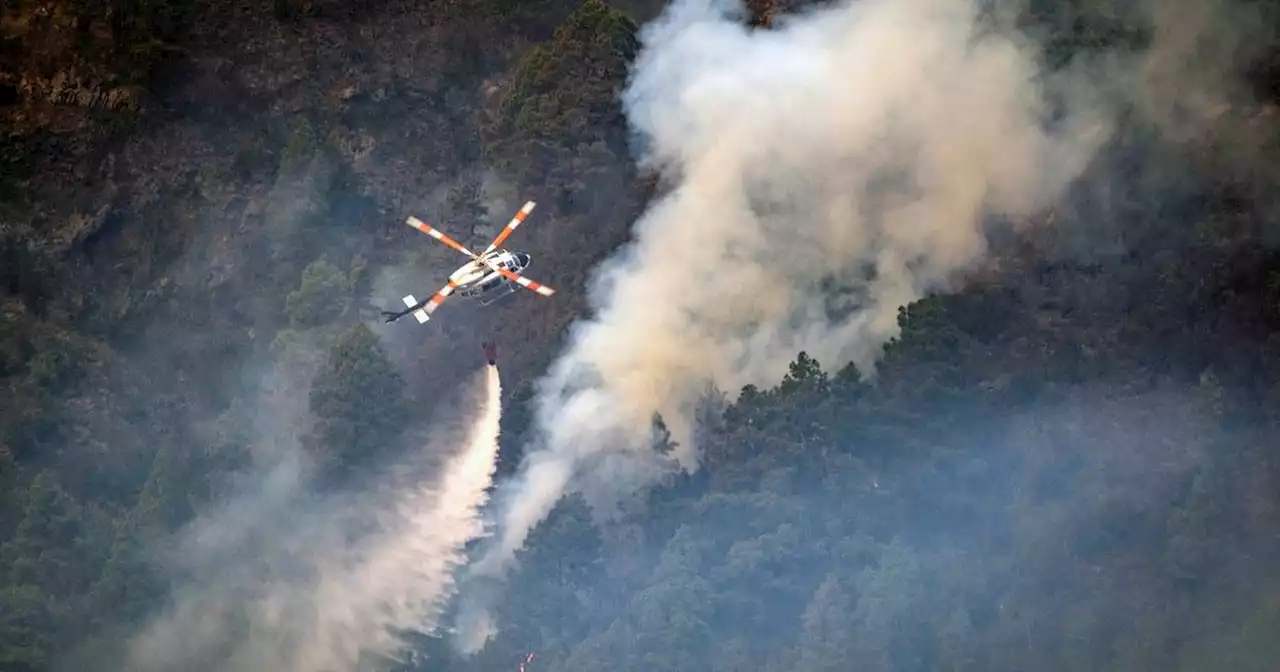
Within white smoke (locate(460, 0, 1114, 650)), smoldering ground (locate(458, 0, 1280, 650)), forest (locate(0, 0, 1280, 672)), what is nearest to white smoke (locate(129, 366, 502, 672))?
forest (locate(0, 0, 1280, 672))

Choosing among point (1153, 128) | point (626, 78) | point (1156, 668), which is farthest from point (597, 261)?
point (1156, 668)

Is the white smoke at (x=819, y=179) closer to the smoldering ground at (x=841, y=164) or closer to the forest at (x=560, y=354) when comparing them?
the smoldering ground at (x=841, y=164)

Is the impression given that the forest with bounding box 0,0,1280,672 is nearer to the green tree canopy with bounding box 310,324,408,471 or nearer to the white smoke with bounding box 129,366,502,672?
the green tree canopy with bounding box 310,324,408,471

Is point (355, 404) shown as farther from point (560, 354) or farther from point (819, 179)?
point (819, 179)

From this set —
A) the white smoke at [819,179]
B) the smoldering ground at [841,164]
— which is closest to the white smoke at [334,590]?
the smoldering ground at [841,164]

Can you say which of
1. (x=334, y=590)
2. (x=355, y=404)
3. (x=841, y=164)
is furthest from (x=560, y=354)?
(x=841, y=164)

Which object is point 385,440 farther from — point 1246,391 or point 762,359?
point 1246,391
